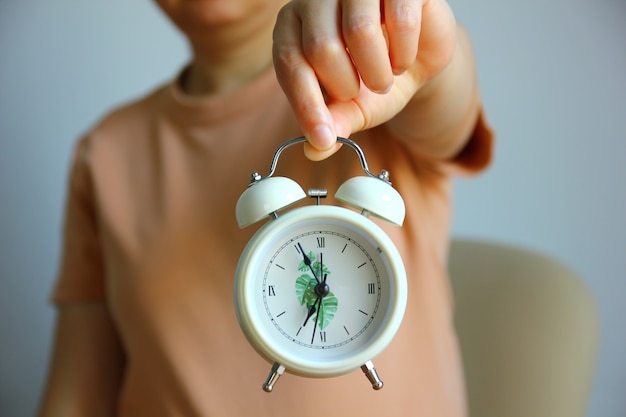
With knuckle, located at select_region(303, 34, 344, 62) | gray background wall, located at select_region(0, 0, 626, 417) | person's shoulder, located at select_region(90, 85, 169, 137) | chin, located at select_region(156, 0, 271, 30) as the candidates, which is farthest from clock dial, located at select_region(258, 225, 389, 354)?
gray background wall, located at select_region(0, 0, 626, 417)

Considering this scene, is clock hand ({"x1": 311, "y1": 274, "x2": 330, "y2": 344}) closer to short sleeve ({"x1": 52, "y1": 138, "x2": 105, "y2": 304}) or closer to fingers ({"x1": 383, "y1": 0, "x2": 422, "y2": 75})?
fingers ({"x1": 383, "y1": 0, "x2": 422, "y2": 75})

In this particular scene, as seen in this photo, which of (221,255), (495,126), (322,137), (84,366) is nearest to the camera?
(322,137)

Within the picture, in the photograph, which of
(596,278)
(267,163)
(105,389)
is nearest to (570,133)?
(596,278)

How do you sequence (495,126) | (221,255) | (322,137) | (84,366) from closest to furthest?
(322,137)
(221,255)
(84,366)
(495,126)

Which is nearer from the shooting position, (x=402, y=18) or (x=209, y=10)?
(x=402, y=18)

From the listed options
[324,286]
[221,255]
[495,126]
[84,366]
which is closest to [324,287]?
[324,286]

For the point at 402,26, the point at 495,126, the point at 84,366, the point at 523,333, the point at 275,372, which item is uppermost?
the point at 495,126

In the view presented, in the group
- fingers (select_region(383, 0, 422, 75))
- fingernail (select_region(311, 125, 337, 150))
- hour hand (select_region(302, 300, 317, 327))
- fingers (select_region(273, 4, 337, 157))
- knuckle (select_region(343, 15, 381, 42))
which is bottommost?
hour hand (select_region(302, 300, 317, 327))

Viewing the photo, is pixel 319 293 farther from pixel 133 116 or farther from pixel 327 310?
pixel 133 116

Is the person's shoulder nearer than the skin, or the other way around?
the skin
